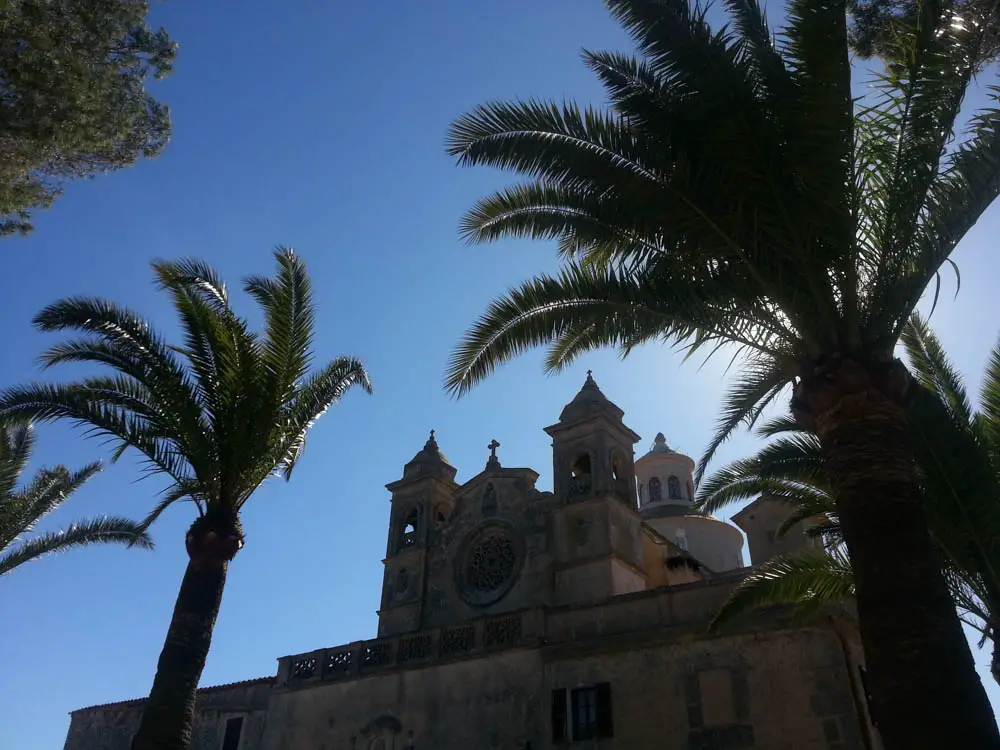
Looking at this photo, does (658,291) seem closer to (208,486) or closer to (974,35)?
(974,35)

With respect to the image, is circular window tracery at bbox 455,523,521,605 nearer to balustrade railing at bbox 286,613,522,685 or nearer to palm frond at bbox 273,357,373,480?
balustrade railing at bbox 286,613,522,685

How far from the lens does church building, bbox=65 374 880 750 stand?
1647 centimetres

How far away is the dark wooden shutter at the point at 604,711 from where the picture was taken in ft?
59.5

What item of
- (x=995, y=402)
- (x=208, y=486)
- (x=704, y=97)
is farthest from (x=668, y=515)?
(x=704, y=97)

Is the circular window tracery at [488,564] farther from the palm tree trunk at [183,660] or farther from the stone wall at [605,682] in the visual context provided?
the palm tree trunk at [183,660]

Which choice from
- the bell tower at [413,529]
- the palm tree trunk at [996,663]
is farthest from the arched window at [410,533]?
the palm tree trunk at [996,663]

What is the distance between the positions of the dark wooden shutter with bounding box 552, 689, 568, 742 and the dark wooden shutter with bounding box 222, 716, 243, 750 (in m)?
10.9

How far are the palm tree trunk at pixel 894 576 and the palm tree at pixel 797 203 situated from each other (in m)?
0.02

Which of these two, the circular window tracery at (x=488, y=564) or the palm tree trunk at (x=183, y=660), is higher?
the circular window tracery at (x=488, y=564)

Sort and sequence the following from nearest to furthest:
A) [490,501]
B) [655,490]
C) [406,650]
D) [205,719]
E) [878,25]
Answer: [878,25] → [406,650] → [205,719] → [490,501] → [655,490]

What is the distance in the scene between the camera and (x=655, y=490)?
37969mm

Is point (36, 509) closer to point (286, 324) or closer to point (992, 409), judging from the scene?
point (286, 324)

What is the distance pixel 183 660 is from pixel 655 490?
29216mm

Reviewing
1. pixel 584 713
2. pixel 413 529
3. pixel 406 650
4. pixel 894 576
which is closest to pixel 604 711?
pixel 584 713
